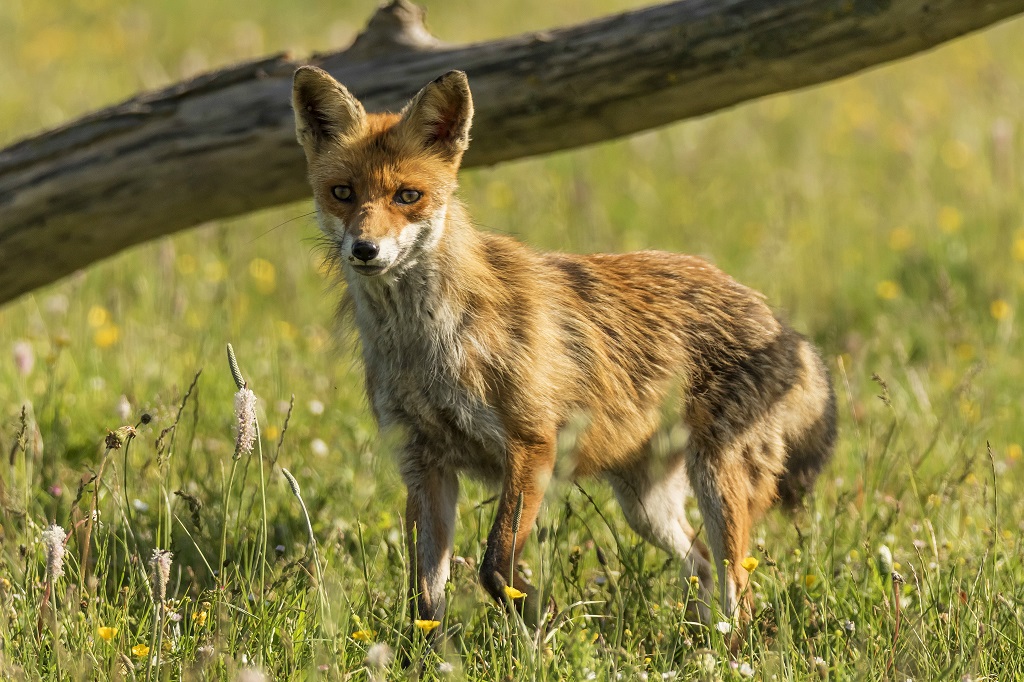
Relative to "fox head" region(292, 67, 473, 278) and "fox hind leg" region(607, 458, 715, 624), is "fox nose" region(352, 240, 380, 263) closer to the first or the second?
"fox head" region(292, 67, 473, 278)

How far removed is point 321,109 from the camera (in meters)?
4.28

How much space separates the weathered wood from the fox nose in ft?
4.20

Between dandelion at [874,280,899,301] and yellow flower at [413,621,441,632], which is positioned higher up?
yellow flower at [413,621,441,632]

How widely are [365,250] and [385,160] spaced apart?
19.7 inches

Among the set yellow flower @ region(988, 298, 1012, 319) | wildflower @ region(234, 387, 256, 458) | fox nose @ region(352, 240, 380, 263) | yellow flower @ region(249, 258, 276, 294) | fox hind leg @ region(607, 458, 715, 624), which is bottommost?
fox hind leg @ region(607, 458, 715, 624)

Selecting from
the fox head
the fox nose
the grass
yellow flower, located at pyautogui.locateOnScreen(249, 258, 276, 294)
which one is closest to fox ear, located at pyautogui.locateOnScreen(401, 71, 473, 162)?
the fox head

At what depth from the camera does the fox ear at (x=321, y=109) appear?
4168 millimetres

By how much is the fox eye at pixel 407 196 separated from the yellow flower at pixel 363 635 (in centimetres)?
153

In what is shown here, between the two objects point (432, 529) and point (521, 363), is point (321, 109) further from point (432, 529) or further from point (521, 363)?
point (432, 529)

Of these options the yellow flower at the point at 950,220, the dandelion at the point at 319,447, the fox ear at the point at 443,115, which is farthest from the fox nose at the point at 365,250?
the yellow flower at the point at 950,220

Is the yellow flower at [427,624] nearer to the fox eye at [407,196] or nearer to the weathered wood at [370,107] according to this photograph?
the fox eye at [407,196]

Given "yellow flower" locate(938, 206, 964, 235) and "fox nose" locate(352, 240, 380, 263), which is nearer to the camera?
"fox nose" locate(352, 240, 380, 263)

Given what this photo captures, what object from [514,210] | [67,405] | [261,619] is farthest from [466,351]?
[514,210]

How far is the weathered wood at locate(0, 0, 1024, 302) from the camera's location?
4473 mm
